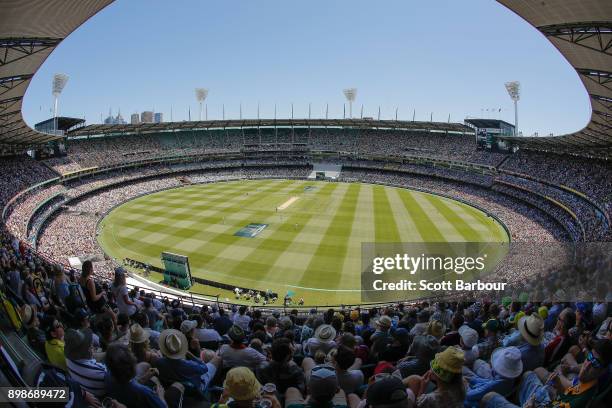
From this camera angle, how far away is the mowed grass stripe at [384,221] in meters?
36.5

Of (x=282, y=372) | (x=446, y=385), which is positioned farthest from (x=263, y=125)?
(x=446, y=385)

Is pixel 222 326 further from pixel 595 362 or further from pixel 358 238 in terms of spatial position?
pixel 358 238

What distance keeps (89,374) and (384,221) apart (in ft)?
131

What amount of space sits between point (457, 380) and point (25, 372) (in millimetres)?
3961

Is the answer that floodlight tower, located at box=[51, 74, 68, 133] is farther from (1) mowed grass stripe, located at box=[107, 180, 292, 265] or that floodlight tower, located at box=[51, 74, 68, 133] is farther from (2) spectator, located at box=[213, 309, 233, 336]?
(2) spectator, located at box=[213, 309, 233, 336]

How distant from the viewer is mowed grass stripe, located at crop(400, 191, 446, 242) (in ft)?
120

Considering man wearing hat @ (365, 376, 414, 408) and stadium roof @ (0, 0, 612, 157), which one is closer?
man wearing hat @ (365, 376, 414, 408)

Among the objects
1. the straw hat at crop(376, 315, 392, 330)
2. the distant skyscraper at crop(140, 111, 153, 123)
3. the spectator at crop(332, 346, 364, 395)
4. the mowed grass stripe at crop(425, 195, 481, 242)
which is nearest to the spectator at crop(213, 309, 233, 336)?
the straw hat at crop(376, 315, 392, 330)

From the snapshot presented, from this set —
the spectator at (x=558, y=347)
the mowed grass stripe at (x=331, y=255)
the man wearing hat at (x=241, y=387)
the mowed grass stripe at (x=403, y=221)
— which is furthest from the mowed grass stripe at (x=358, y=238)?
the man wearing hat at (x=241, y=387)

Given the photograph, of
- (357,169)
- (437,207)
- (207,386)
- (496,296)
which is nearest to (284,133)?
(357,169)

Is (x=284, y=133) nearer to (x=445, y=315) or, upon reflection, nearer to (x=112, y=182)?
(x=112, y=182)

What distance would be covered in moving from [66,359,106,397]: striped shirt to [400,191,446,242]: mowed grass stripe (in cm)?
3443

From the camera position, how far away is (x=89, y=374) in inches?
160

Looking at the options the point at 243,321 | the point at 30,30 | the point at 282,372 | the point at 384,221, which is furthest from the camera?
the point at 384,221
